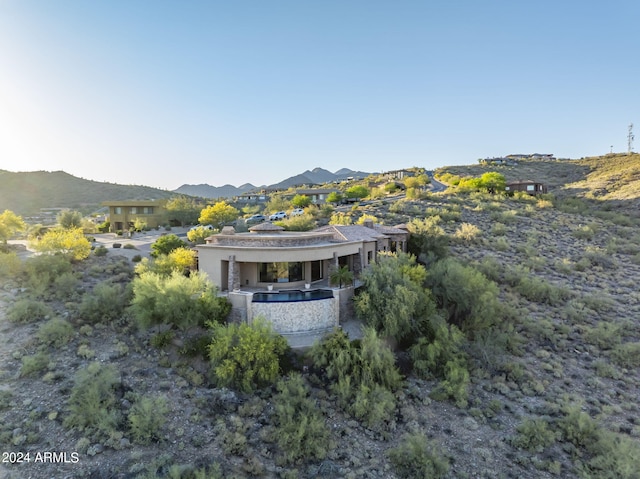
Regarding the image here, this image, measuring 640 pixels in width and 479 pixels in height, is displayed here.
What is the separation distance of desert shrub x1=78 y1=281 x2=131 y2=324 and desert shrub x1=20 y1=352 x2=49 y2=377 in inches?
166

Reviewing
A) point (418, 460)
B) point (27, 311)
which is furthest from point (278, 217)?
point (418, 460)

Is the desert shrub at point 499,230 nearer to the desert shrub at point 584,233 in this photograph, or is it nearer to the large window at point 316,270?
the desert shrub at point 584,233

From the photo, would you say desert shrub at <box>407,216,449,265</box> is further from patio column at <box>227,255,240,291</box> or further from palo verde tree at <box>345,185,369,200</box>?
palo verde tree at <box>345,185,369,200</box>

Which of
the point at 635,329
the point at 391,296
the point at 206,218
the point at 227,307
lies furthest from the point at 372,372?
the point at 206,218

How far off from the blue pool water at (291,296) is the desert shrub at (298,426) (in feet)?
16.4

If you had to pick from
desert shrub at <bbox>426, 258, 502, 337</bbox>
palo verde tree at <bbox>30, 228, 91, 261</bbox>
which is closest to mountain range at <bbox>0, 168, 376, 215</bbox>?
palo verde tree at <bbox>30, 228, 91, 261</bbox>

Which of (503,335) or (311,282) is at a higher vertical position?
(311,282)

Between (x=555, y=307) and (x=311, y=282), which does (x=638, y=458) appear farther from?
(x=311, y=282)

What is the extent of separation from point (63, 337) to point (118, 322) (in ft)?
9.37

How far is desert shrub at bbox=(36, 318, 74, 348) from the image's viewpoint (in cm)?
1875

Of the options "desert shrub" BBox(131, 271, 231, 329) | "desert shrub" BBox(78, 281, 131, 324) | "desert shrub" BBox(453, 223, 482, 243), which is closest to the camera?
"desert shrub" BBox(131, 271, 231, 329)

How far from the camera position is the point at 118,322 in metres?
21.5

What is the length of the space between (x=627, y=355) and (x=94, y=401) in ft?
91.6

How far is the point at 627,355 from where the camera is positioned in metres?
20.5
